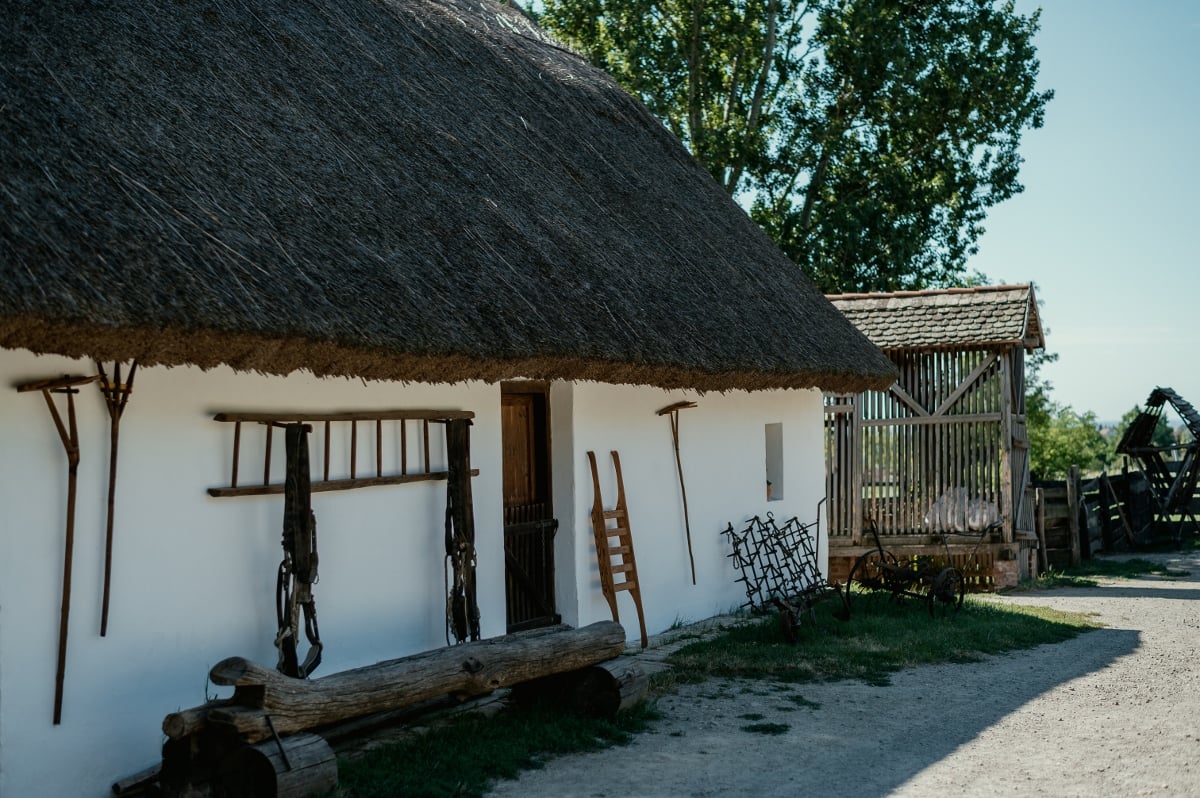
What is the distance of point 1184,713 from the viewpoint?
276 inches

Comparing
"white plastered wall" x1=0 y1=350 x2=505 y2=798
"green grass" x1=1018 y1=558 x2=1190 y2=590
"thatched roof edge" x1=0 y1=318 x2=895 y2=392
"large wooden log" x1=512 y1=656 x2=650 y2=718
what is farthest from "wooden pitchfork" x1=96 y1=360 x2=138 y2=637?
"green grass" x1=1018 y1=558 x2=1190 y2=590

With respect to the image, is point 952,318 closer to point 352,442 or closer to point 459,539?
point 459,539

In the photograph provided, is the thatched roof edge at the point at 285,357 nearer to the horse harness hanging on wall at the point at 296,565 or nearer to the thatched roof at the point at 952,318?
the horse harness hanging on wall at the point at 296,565

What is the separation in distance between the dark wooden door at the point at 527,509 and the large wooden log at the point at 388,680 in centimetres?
126

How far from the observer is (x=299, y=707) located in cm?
533

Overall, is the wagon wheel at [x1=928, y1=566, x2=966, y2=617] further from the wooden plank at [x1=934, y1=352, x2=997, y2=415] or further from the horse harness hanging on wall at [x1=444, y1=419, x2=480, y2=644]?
the horse harness hanging on wall at [x1=444, y1=419, x2=480, y2=644]

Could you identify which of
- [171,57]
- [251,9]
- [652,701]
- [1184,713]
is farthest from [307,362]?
[1184,713]

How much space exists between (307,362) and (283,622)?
1345mm

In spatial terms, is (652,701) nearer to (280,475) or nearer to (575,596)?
(575,596)

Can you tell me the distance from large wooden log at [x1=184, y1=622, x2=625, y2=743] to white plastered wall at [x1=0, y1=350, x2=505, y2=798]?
0.50 m

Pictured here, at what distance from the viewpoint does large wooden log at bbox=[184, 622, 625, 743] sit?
509cm

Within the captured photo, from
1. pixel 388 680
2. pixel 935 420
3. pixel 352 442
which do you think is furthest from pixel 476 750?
pixel 935 420

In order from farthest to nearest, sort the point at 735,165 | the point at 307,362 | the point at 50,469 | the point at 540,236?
the point at 735,165 → the point at 540,236 → the point at 307,362 → the point at 50,469

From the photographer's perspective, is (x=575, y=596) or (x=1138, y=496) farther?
(x=1138, y=496)
